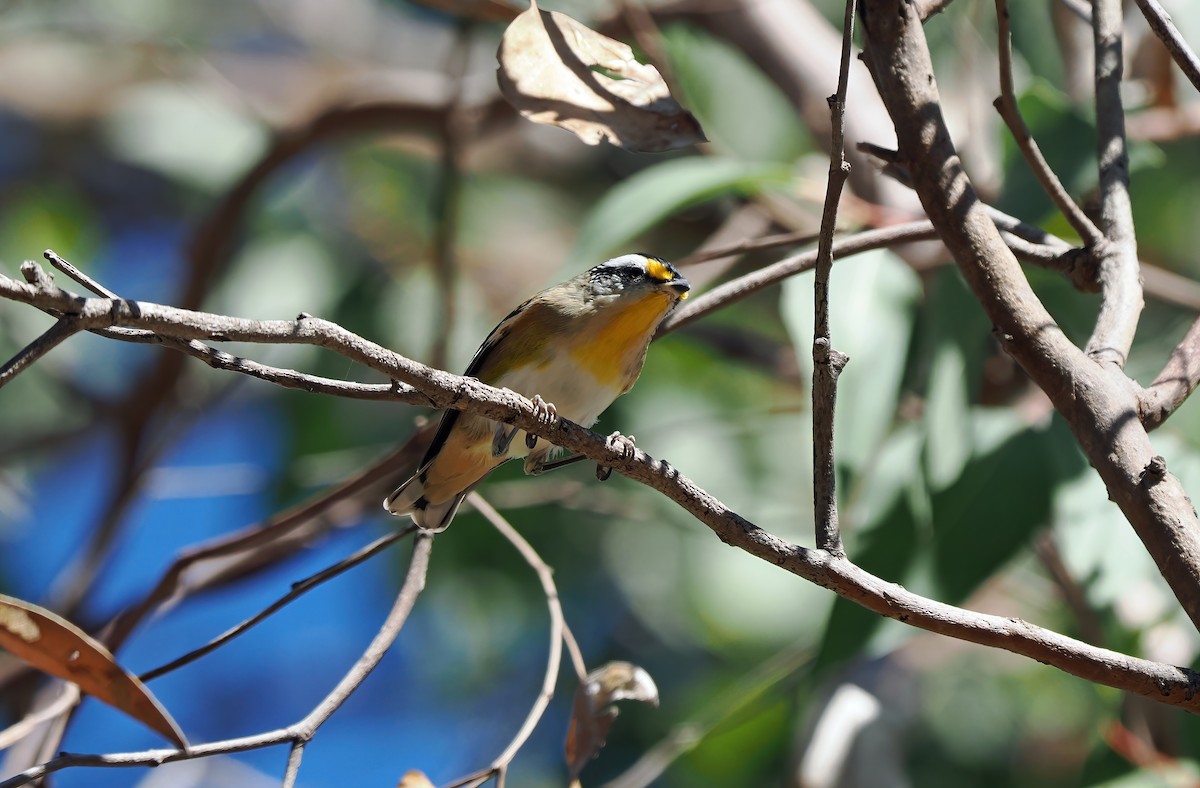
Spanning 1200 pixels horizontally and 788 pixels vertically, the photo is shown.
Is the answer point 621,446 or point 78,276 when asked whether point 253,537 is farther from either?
point 78,276

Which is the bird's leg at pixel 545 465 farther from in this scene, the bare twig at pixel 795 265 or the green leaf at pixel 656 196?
the bare twig at pixel 795 265

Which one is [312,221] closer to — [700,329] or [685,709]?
[700,329]

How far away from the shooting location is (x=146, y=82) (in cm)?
664

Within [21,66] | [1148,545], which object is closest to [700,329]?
[1148,545]

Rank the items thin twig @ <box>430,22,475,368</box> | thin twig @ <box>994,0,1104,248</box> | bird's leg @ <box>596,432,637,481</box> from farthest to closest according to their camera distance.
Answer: thin twig @ <box>430,22,475,368</box>, thin twig @ <box>994,0,1104,248</box>, bird's leg @ <box>596,432,637,481</box>

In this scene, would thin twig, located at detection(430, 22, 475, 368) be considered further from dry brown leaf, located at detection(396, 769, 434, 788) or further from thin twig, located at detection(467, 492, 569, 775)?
dry brown leaf, located at detection(396, 769, 434, 788)

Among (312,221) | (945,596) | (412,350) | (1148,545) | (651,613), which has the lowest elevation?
(1148,545)

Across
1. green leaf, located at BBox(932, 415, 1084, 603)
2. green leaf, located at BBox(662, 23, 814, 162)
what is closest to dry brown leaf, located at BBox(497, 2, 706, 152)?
green leaf, located at BBox(932, 415, 1084, 603)

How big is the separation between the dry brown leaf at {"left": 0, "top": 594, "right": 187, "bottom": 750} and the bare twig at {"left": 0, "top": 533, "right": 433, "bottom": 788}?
13 cm

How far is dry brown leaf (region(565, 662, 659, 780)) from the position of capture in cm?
188

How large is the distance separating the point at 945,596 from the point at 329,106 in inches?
102

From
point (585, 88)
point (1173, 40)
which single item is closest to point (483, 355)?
point (585, 88)

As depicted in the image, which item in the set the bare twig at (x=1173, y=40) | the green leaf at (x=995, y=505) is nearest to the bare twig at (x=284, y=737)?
the green leaf at (x=995, y=505)

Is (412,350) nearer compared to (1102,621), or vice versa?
(1102,621)
